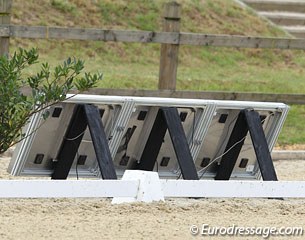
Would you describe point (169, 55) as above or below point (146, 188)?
below

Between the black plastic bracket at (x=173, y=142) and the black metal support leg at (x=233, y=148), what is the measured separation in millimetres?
639

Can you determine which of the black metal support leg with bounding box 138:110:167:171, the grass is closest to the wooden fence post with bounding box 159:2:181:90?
the grass

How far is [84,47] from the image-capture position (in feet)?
67.8

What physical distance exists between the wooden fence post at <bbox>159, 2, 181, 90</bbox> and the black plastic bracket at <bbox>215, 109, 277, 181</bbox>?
12.5 ft

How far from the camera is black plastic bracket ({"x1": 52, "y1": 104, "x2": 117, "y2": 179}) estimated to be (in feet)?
32.2

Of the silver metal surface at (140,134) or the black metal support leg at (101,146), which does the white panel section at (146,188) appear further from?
the silver metal surface at (140,134)

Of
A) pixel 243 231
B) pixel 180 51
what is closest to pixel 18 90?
pixel 243 231

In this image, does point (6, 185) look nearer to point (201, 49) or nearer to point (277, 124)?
point (277, 124)

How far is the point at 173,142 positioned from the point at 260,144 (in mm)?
887

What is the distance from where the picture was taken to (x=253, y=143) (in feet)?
34.8

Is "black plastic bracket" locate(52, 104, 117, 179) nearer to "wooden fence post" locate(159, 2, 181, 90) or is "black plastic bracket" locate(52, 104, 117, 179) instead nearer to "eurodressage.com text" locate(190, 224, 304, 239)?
"eurodressage.com text" locate(190, 224, 304, 239)

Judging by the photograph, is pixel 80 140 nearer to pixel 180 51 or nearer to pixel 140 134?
pixel 140 134

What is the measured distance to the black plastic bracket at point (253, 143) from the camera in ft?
34.7

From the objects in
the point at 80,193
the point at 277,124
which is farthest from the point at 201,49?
the point at 80,193
